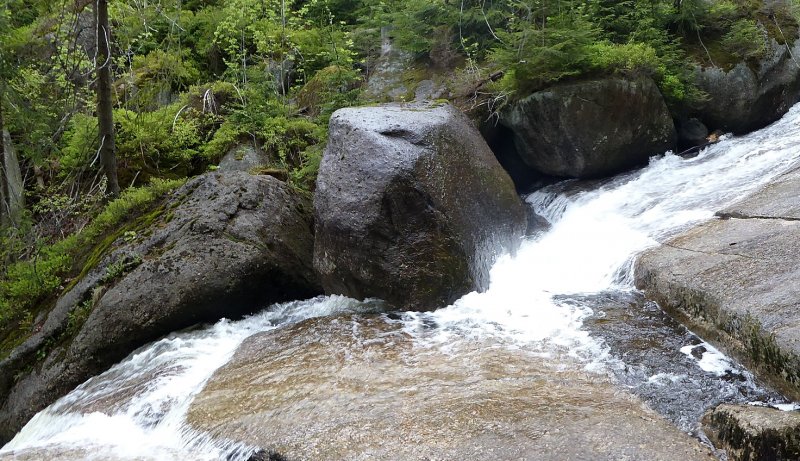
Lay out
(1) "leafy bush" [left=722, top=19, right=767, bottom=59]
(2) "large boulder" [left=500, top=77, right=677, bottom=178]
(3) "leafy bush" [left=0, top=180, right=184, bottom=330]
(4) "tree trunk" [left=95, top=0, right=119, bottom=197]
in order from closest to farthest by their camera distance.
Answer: (3) "leafy bush" [left=0, top=180, right=184, bottom=330], (4) "tree trunk" [left=95, top=0, right=119, bottom=197], (2) "large boulder" [left=500, top=77, right=677, bottom=178], (1) "leafy bush" [left=722, top=19, right=767, bottom=59]

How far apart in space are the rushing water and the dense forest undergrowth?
7.59ft

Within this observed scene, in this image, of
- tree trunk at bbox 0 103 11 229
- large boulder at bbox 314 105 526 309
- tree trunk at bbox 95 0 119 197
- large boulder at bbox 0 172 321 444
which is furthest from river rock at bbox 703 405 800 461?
tree trunk at bbox 0 103 11 229

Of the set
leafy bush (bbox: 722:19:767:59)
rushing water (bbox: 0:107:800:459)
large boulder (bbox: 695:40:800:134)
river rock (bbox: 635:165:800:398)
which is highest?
leafy bush (bbox: 722:19:767:59)

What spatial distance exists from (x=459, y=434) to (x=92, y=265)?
Result: 599 cm

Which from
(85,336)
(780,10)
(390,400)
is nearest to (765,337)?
(390,400)

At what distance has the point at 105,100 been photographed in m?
9.17

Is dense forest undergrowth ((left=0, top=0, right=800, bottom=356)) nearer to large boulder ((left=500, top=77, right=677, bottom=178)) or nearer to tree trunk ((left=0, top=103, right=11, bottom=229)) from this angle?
tree trunk ((left=0, top=103, right=11, bottom=229))

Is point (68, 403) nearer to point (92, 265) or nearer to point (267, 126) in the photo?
point (92, 265)

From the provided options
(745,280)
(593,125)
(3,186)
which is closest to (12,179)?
(3,186)

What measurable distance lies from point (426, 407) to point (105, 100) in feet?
25.9

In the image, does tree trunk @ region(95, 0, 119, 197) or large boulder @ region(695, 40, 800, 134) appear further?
large boulder @ region(695, 40, 800, 134)

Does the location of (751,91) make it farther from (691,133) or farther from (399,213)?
(399,213)

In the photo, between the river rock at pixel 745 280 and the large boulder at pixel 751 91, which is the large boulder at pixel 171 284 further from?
the large boulder at pixel 751 91

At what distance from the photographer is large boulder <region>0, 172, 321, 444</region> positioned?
6680 mm
